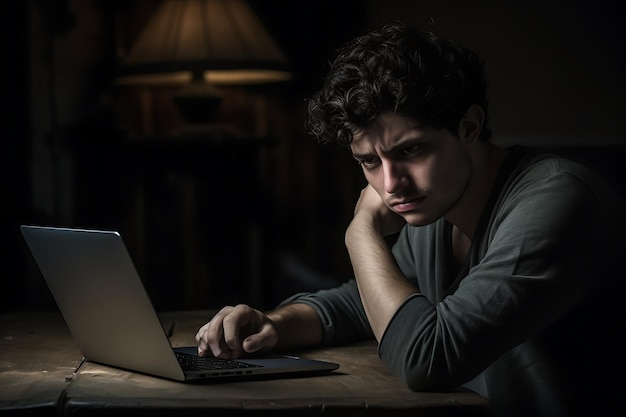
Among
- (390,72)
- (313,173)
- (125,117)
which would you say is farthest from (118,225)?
(390,72)

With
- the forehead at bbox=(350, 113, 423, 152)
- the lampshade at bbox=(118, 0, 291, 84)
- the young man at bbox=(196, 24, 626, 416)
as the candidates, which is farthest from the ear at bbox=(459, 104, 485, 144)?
the lampshade at bbox=(118, 0, 291, 84)

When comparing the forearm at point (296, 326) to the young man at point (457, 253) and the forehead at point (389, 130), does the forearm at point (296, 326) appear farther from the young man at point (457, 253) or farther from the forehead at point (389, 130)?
the forehead at point (389, 130)

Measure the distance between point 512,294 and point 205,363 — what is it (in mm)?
419

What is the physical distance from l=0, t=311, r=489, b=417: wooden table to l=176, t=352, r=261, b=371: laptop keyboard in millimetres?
50

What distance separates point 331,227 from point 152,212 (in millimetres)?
645

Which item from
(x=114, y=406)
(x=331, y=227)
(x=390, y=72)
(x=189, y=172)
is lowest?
(x=331, y=227)

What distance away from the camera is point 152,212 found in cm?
323

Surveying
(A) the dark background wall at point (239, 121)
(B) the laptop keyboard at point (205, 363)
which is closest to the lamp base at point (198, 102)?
(A) the dark background wall at point (239, 121)

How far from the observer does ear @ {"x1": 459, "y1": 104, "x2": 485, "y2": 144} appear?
151cm

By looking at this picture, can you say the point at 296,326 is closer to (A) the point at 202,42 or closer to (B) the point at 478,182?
(B) the point at 478,182

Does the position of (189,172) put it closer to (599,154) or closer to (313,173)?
(313,173)

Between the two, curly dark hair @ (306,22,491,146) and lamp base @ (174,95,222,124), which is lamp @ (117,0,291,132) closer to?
lamp base @ (174,95,222,124)

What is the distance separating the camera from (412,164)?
1.43 metres

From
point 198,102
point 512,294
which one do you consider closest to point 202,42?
point 198,102
